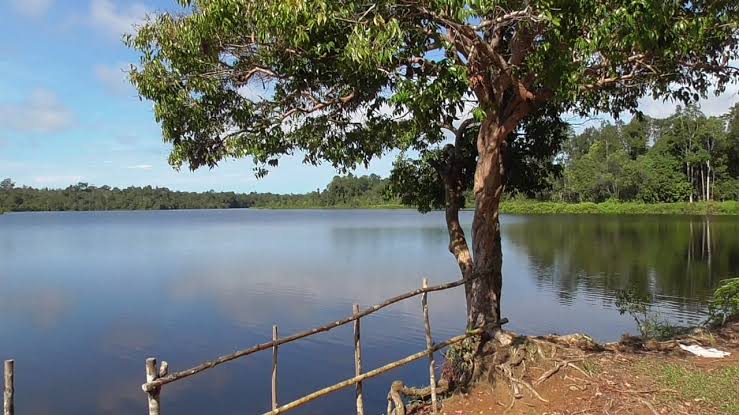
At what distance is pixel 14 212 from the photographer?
15038 centimetres

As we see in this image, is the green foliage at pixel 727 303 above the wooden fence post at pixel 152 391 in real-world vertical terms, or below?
below

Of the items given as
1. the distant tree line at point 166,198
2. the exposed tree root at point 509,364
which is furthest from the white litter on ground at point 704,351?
the distant tree line at point 166,198

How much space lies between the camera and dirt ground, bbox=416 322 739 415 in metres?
6.62

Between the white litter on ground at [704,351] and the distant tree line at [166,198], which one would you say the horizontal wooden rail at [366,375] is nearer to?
the white litter on ground at [704,351]

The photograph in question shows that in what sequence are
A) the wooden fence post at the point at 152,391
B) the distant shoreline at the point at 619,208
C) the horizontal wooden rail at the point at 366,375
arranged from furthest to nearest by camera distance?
the distant shoreline at the point at 619,208 < the horizontal wooden rail at the point at 366,375 < the wooden fence post at the point at 152,391

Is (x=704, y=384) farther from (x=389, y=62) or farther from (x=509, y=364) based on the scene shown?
(x=389, y=62)

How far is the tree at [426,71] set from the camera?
19.4ft

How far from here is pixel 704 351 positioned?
843 centimetres

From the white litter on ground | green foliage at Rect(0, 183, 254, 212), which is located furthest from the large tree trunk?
green foliage at Rect(0, 183, 254, 212)

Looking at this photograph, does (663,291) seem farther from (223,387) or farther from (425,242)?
(425,242)

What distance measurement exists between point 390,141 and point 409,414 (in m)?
4.48

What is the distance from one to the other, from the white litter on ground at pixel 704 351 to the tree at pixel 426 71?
284 centimetres

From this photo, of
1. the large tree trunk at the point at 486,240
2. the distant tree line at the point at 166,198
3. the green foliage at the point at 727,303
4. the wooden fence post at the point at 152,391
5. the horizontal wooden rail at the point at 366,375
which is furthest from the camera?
the distant tree line at the point at 166,198

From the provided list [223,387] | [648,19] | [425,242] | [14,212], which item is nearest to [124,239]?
[425,242]
